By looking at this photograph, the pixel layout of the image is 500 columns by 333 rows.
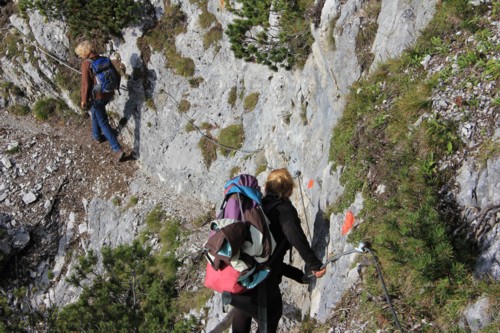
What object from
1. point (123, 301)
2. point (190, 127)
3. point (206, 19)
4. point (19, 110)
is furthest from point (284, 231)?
point (19, 110)

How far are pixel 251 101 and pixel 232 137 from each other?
989mm

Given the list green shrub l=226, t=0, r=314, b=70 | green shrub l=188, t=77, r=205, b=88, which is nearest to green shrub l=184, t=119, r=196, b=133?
green shrub l=188, t=77, r=205, b=88

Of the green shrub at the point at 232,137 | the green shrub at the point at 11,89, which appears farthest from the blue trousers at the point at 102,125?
the green shrub at the point at 11,89

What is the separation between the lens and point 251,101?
11.7 metres

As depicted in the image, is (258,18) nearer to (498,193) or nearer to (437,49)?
(437,49)

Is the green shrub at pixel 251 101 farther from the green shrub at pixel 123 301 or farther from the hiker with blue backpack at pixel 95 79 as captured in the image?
the green shrub at pixel 123 301

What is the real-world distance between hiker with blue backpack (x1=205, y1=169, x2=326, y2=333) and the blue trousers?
7.98 m

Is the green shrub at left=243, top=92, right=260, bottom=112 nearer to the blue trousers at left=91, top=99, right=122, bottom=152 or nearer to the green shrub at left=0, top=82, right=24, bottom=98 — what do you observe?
the blue trousers at left=91, top=99, right=122, bottom=152

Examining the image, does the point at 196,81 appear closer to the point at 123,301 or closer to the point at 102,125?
the point at 102,125

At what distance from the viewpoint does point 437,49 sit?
22.4ft

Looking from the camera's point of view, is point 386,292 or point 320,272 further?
point 320,272

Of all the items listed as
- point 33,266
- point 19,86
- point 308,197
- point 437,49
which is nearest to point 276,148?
point 308,197

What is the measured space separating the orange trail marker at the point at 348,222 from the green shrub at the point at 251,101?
18.7ft

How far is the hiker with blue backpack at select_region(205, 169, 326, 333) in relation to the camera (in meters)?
5.21
